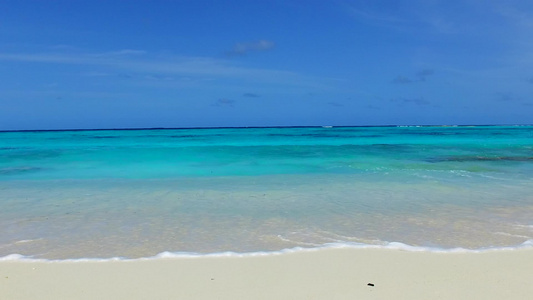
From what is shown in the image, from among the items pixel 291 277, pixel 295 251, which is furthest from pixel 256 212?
pixel 291 277

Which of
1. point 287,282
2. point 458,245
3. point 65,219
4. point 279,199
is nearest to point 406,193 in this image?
point 279,199

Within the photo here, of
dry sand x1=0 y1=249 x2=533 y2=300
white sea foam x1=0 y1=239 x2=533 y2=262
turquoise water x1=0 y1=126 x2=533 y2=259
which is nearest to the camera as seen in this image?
dry sand x1=0 y1=249 x2=533 y2=300

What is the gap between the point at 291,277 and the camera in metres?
3.67

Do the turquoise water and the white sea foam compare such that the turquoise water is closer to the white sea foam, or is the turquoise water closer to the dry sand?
the white sea foam

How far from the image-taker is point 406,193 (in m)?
7.84

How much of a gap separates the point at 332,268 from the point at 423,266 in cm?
84

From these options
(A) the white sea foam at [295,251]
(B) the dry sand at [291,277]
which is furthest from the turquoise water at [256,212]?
(B) the dry sand at [291,277]

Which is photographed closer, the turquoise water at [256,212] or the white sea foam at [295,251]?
the white sea foam at [295,251]

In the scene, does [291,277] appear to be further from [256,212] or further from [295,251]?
[256,212]

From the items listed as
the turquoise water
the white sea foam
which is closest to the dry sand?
the white sea foam

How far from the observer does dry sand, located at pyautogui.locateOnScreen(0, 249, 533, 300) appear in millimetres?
3346

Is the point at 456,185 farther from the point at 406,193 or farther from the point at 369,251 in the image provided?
the point at 369,251

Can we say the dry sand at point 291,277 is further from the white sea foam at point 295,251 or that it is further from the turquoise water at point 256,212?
the turquoise water at point 256,212

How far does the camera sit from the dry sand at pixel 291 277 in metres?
3.35
